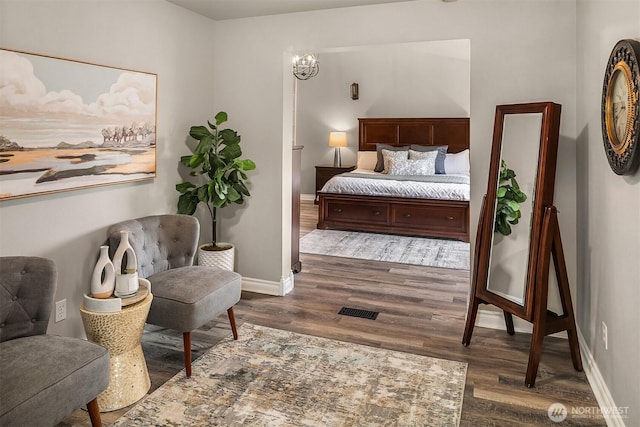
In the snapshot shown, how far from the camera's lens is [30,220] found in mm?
2518

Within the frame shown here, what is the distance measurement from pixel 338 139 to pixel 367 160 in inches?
29.1

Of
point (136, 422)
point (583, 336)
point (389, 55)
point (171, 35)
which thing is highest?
point (389, 55)

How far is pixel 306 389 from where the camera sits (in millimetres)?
2492

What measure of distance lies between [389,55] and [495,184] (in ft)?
20.1

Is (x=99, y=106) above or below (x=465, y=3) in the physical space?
below

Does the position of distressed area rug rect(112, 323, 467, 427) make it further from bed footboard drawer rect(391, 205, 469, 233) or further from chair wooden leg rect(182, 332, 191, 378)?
bed footboard drawer rect(391, 205, 469, 233)

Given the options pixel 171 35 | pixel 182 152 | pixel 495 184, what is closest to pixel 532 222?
pixel 495 184

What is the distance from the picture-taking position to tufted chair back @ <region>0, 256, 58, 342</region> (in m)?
2.05

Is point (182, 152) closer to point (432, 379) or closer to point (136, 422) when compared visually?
point (136, 422)

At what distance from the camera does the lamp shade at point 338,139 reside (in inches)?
346

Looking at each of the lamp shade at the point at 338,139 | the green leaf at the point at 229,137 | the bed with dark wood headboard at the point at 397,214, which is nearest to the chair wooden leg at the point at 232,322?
the green leaf at the point at 229,137

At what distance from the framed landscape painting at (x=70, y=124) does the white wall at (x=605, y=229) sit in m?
2.92

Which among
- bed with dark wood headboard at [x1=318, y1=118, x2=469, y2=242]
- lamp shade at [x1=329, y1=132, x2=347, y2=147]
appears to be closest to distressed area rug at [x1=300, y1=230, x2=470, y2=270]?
bed with dark wood headboard at [x1=318, y1=118, x2=469, y2=242]

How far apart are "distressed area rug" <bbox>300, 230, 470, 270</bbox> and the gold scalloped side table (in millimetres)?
3286
